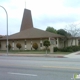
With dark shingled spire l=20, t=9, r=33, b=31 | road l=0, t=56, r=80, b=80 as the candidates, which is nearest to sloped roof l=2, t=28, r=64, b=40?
dark shingled spire l=20, t=9, r=33, b=31

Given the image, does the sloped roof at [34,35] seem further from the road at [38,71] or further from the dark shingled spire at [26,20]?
the road at [38,71]

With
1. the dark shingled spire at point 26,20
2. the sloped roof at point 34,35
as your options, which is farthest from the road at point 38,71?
the dark shingled spire at point 26,20

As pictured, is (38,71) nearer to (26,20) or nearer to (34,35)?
(34,35)

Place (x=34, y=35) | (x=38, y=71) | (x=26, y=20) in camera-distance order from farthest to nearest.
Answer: (x=26, y=20) → (x=34, y=35) → (x=38, y=71)

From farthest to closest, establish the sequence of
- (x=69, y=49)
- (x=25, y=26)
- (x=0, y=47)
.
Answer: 1. (x=25, y=26)
2. (x=0, y=47)
3. (x=69, y=49)

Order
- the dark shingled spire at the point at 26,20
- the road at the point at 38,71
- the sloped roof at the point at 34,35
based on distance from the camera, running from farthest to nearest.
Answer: the dark shingled spire at the point at 26,20
the sloped roof at the point at 34,35
the road at the point at 38,71

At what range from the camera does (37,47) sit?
3928cm

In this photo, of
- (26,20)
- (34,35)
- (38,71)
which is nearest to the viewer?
(38,71)

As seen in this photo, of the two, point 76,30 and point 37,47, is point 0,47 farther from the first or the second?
point 76,30

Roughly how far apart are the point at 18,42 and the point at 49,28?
39183 millimetres

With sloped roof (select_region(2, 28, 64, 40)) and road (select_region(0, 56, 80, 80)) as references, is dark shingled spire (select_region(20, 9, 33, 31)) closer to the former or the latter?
sloped roof (select_region(2, 28, 64, 40))

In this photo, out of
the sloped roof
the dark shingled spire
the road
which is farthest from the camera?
the dark shingled spire

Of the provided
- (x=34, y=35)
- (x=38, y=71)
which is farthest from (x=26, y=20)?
(x=38, y=71)

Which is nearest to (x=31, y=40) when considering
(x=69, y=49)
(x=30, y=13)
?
(x=69, y=49)
